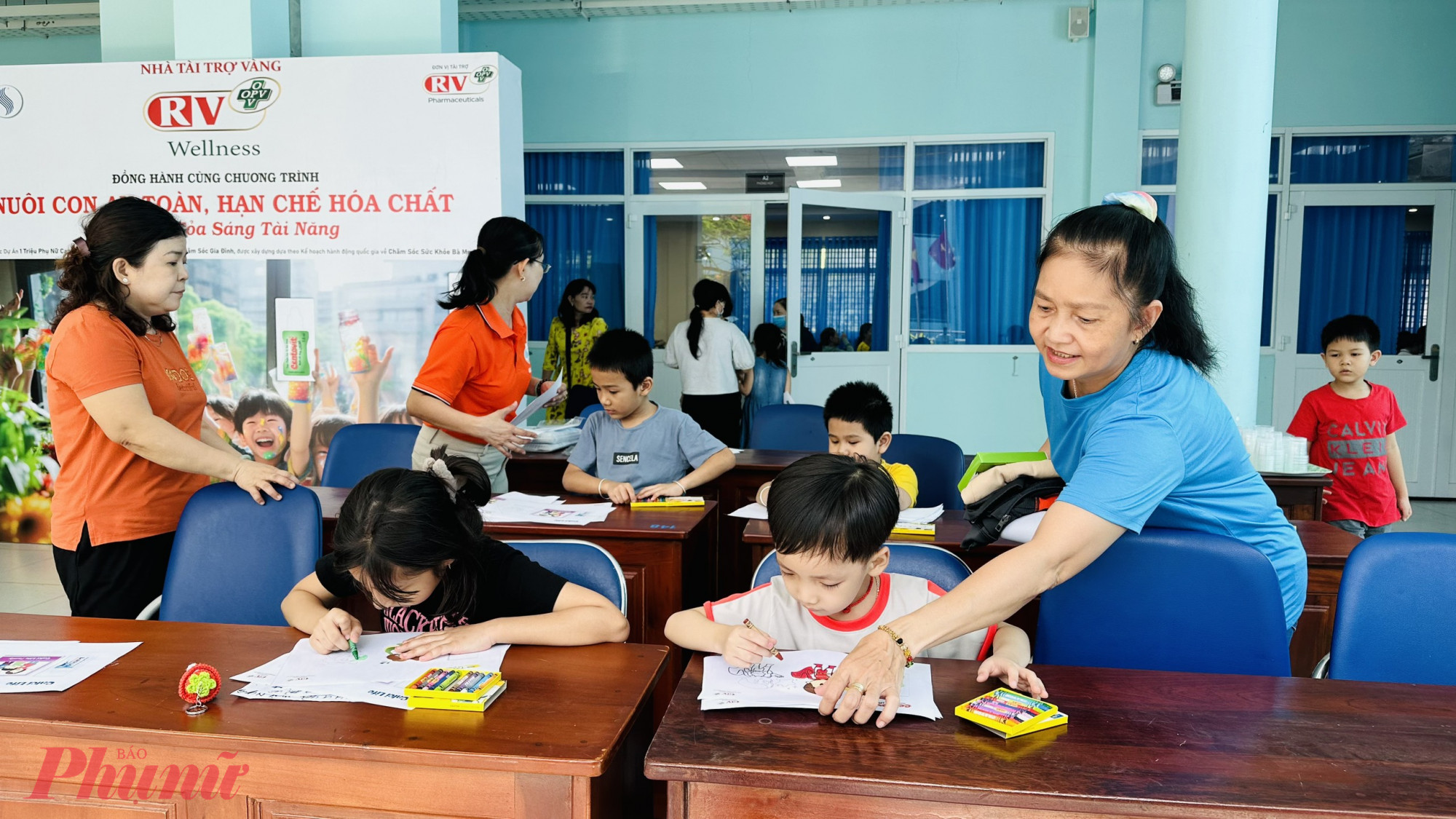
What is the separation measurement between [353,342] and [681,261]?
9.62 feet

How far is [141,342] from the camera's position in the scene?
2090 millimetres

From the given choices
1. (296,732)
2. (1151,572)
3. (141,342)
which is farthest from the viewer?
(141,342)

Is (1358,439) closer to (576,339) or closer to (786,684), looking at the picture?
(786,684)

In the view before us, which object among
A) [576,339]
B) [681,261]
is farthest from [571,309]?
[681,261]

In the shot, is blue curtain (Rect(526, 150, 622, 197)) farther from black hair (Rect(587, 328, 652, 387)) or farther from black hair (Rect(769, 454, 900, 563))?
black hair (Rect(769, 454, 900, 563))

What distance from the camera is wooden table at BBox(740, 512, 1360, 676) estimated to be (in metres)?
2.25

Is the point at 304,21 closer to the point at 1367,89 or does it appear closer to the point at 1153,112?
the point at 1153,112

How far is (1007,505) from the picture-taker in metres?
1.60

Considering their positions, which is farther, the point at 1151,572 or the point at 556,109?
the point at 556,109

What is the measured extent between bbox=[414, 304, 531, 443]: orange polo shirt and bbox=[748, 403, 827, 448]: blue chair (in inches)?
55.6

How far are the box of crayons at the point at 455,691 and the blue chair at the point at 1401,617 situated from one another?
1.35m

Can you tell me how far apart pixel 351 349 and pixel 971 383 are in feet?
Result: 13.9

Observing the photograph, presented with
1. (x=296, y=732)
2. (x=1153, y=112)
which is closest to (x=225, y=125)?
(x=296, y=732)

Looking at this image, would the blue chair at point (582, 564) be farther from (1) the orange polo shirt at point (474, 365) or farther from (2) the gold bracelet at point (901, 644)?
(1) the orange polo shirt at point (474, 365)
